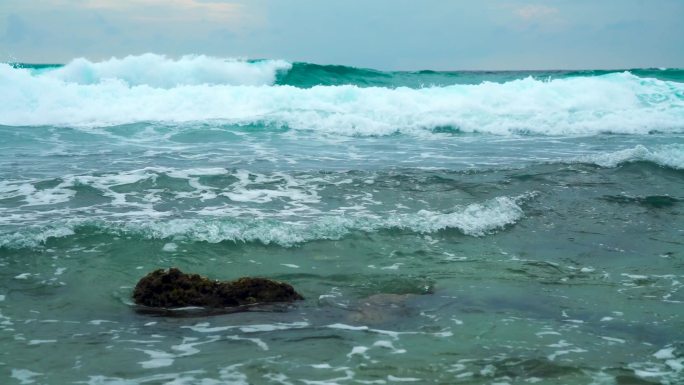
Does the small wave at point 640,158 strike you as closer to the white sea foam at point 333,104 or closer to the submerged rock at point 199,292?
the white sea foam at point 333,104

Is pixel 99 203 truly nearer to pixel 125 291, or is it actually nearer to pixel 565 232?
pixel 125 291

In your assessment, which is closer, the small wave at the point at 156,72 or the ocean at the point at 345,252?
the ocean at the point at 345,252

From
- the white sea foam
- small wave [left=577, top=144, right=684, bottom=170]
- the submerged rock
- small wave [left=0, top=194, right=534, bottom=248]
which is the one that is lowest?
the submerged rock

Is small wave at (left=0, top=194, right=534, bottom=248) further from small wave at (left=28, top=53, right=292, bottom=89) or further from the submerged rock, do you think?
small wave at (left=28, top=53, right=292, bottom=89)

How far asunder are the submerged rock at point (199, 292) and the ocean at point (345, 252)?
0.51ft

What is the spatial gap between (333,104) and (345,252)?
562 inches

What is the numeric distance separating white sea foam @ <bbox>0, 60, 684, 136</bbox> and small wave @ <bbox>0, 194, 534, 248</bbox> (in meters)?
9.47

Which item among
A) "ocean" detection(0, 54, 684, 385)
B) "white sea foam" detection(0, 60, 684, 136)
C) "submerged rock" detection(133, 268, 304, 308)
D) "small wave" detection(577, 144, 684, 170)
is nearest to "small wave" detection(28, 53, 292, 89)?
"white sea foam" detection(0, 60, 684, 136)

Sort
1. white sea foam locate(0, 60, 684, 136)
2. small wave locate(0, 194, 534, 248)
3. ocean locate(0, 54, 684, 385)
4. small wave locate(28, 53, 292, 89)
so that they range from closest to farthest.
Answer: ocean locate(0, 54, 684, 385) < small wave locate(0, 194, 534, 248) < white sea foam locate(0, 60, 684, 136) < small wave locate(28, 53, 292, 89)

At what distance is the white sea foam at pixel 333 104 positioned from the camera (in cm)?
1967

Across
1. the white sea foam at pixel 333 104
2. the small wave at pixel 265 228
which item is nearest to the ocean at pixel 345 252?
the small wave at pixel 265 228

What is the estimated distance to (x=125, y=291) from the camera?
22.0 feet

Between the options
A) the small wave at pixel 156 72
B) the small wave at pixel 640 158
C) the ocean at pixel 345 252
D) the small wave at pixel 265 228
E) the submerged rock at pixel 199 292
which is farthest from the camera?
the small wave at pixel 156 72

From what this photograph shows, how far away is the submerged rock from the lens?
242 inches
